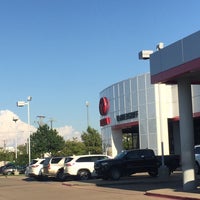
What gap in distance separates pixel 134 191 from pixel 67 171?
11534mm

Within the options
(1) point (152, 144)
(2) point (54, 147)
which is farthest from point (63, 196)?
(2) point (54, 147)

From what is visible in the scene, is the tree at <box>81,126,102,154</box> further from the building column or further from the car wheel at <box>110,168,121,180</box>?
the building column

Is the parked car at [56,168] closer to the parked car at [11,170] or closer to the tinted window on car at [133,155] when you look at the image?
the tinted window on car at [133,155]

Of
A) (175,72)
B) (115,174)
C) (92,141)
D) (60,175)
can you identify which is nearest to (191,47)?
(175,72)

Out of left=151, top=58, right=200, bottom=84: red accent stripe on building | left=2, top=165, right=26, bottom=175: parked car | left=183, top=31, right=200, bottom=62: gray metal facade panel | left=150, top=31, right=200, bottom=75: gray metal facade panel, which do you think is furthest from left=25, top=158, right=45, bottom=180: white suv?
left=183, top=31, right=200, bottom=62: gray metal facade panel

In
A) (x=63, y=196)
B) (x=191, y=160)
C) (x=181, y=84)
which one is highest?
(x=181, y=84)

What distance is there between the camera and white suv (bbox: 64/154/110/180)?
33.0 m

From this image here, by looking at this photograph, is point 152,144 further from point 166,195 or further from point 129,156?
point 166,195

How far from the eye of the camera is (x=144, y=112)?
4741 centimetres

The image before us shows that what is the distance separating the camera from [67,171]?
3312 centimetres

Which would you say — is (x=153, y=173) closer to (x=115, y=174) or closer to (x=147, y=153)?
(x=147, y=153)

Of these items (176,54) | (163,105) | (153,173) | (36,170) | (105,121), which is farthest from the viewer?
(105,121)

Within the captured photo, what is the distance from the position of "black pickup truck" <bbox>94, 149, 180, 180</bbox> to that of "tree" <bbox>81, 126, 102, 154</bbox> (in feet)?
170

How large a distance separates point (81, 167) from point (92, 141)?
52093 millimetres
